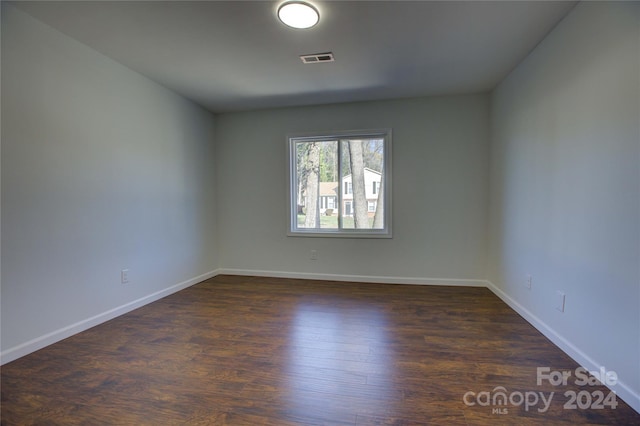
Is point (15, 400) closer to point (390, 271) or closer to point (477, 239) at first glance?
point (390, 271)

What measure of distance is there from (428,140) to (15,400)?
4.25 metres

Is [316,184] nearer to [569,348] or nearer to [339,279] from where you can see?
[339,279]

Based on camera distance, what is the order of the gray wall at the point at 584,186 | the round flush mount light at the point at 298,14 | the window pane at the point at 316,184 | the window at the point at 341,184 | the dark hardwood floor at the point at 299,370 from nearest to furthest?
the dark hardwood floor at the point at 299,370, the gray wall at the point at 584,186, the round flush mount light at the point at 298,14, the window at the point at 341,184, the window pane at the point at 316,184

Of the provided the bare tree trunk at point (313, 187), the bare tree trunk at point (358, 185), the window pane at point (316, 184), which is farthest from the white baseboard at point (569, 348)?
the bare tree trunk at point (313, 187)

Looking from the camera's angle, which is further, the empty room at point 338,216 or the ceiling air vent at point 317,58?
the ceiling air vent at point 317,58

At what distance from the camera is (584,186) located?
6.45 ft

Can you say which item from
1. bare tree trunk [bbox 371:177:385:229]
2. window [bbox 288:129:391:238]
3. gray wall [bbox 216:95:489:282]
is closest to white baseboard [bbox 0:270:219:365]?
gray wall [bbox 216:95:489:282]

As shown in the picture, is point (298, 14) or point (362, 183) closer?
point (298, 14)

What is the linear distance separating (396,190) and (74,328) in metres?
3.59

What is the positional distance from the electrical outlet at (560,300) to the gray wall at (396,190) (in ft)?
5.07

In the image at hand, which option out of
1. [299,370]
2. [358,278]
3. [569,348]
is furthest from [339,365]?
[358,278]

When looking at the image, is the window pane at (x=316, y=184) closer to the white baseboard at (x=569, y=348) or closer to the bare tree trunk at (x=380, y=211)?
the bare tree trunk at (x=380, y=211)

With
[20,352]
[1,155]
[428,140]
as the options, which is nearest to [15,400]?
[20,352]

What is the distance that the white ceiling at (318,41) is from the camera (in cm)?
205
